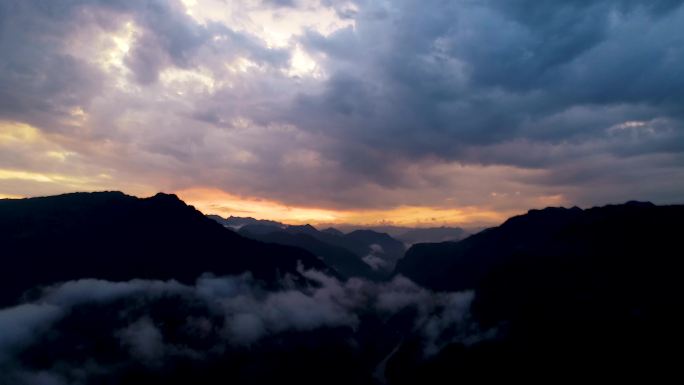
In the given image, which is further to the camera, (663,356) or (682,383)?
(663,356)

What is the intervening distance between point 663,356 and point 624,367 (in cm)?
1673

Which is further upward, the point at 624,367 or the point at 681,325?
the point at 681,325

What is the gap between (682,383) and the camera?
552 feet

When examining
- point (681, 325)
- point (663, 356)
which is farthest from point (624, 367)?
point (681, 325)

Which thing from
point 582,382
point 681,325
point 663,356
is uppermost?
point 681,325

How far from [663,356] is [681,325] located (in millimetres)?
22607

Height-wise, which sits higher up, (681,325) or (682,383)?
(681,325)

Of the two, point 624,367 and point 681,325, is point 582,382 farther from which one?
point 681,325

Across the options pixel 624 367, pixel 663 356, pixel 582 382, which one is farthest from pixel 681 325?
pixel 582 382

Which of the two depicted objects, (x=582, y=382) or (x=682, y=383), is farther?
(x=582, y=382)

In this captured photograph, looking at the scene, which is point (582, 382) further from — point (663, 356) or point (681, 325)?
point (681, 325)

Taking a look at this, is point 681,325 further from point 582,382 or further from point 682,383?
point 582,382

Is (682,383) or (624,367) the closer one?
(682,383)

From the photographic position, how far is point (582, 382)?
19338cm
